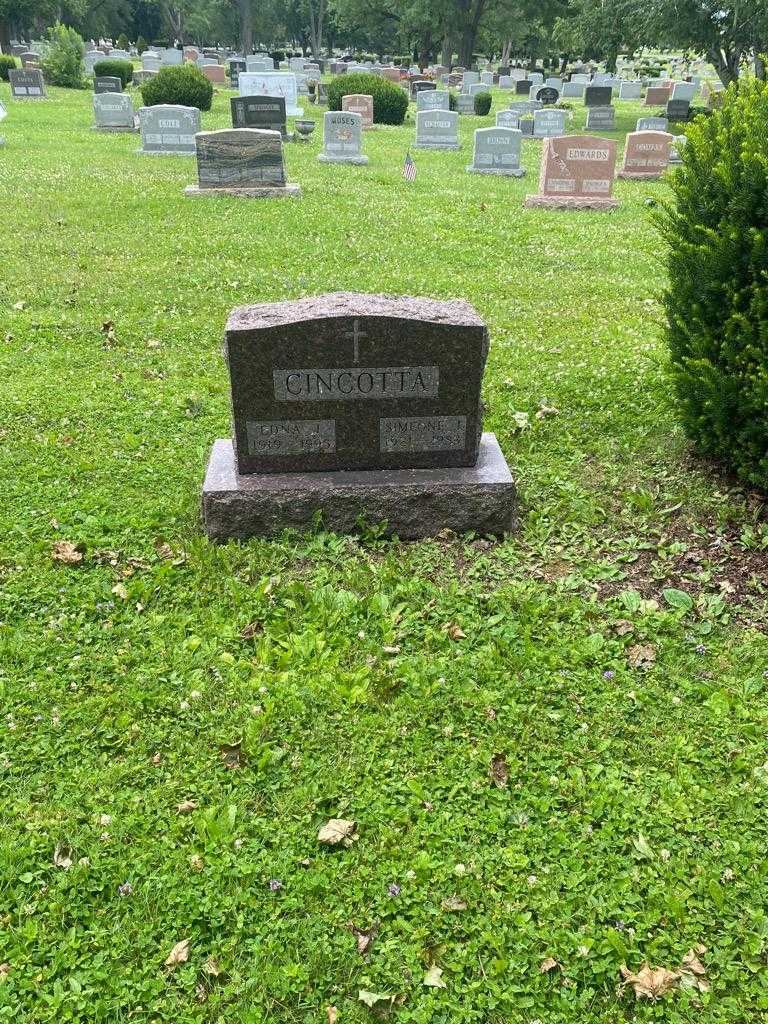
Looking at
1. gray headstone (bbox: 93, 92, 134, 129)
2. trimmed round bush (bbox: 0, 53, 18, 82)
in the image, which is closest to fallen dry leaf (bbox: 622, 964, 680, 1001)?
gray headstone (bbox: 93, 92, 134, 129)

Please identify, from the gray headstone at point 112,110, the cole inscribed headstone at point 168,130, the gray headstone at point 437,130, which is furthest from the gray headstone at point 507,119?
the cole inscribed headstone at point 168,130

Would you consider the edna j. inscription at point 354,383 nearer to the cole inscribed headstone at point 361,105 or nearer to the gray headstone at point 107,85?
the cole inscribed headstone at point 361,105

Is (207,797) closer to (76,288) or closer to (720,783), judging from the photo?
(720,783)

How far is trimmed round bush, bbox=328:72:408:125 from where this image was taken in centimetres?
2862

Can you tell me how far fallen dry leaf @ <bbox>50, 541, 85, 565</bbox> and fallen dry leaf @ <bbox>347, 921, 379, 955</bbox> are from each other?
9.34 feet

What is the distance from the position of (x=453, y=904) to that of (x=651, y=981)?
0.70m

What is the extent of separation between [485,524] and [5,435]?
3758 mm

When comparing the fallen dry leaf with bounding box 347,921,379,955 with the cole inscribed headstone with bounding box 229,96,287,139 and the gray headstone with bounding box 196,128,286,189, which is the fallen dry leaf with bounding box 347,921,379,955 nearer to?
the gray headstone with bounding box 196,128,286,189

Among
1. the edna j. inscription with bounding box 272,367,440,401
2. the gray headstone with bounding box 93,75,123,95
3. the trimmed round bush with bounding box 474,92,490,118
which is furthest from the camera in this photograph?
the trimmed round bush with bounding box 474,92,490,118

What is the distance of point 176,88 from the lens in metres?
25.4

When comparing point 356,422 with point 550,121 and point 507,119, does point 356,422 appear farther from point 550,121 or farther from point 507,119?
point 507,119

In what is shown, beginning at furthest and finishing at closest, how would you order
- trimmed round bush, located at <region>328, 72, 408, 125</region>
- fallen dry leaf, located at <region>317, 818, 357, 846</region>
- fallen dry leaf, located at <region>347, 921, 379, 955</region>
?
trimmed round bush, located at <region>328, 72, 408, 125</region>, fallen dry leaf, located at <region>317, 818, 357, 846</region>, fallen dry leaf, located at <region>347, 921, 379, 955</region>

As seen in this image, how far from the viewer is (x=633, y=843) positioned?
3.22 m

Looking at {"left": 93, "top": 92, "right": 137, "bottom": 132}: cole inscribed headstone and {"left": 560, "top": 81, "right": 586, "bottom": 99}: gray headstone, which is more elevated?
{"left": 560, "top": 81, "right": 586, "bottom": 99}: gray headstone
